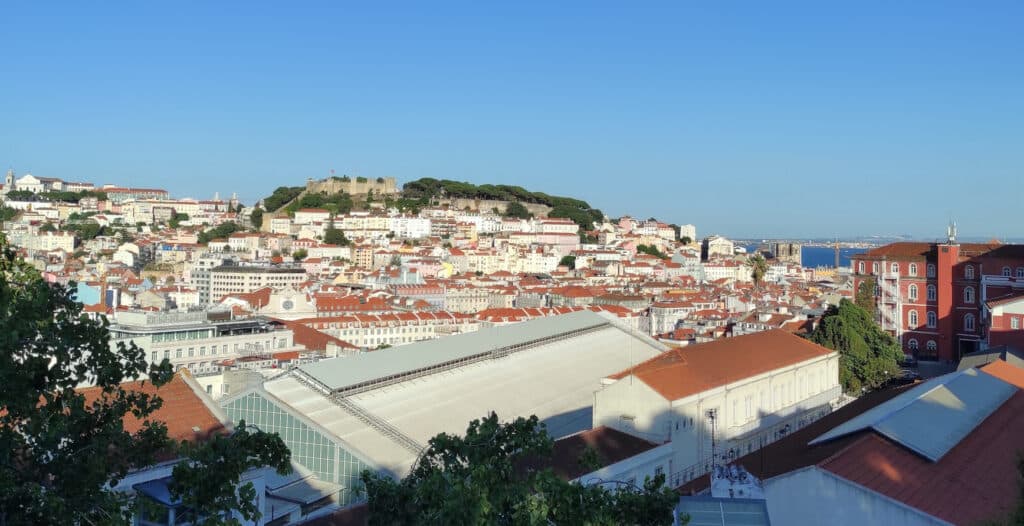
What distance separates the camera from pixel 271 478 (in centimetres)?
1587

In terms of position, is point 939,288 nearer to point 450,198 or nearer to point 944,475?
point 944,475

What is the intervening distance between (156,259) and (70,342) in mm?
83532

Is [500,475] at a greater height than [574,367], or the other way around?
[500,475]

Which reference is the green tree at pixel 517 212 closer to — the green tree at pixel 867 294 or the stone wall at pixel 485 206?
the stone wall at pixel 485 206

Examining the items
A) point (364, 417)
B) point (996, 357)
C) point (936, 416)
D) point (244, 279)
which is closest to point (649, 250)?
point (244, 279)

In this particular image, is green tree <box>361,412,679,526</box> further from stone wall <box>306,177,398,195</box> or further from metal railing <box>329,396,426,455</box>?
stone wall <box>306,177,398,195</box>

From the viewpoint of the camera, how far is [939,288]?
31547 millimetres

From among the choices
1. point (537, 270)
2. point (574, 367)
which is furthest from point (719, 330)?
point (537, 270)

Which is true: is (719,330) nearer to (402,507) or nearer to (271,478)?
(271,478)

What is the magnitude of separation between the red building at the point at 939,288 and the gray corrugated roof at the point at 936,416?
514 inches

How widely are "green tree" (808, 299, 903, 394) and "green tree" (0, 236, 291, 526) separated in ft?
80.2

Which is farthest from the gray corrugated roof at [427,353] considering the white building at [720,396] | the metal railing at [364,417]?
the white building at [720,396]

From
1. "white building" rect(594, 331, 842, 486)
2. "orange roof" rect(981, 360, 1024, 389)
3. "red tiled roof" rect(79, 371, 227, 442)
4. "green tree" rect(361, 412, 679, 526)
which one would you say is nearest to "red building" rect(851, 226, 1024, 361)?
"white building" rect(594, 331, 842, 486)

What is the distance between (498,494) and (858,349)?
24074mm
